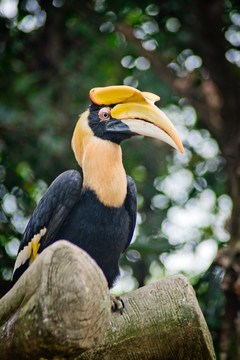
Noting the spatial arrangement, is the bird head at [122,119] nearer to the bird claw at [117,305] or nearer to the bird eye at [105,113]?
the bird eye at [105,113]

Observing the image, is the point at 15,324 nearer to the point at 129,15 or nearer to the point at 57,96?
the point at 57,96

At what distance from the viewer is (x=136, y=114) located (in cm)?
292

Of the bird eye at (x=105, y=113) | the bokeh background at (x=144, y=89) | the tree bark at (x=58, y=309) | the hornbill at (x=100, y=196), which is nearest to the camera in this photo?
the tree bark at (x=58, y=309)

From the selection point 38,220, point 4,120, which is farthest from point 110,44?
point 38,220

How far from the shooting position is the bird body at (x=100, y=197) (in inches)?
113

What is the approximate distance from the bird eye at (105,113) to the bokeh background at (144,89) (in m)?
1.62

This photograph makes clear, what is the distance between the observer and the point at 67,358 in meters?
1.66

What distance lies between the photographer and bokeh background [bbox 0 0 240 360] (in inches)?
191

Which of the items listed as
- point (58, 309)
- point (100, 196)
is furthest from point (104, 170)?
point (58, 309)

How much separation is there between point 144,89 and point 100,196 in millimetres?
2738

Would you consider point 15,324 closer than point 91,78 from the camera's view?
Yes

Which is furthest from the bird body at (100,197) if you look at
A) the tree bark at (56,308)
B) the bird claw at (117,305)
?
the tree bark at (56,308)

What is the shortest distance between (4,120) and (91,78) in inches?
46.4

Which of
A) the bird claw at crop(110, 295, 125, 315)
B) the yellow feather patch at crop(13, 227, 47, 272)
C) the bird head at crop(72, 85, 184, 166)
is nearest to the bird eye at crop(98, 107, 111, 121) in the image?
the bird head at crop(72, 85, 184, 166)
